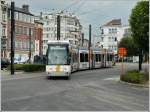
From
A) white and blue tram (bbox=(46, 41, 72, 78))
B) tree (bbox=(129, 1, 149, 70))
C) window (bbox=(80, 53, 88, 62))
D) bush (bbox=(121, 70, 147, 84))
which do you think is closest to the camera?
bush (bbox=(121, 70, 147, 84))

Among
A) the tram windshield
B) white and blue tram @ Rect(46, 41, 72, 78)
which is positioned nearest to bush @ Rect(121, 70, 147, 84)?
white and blue tram @ Rect(46, 41, 72, 78)

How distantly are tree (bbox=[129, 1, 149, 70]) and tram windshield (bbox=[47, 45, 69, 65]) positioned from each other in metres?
6.82

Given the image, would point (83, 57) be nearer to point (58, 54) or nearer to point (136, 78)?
point (58, 54)

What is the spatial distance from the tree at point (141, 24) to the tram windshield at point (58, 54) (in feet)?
22.4

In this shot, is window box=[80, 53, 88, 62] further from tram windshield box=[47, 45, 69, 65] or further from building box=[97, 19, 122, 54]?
building box=[97, 19, 122, 54]

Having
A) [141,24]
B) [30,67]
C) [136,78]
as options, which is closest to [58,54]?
[141,24]

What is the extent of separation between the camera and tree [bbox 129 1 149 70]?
41562 millimetres

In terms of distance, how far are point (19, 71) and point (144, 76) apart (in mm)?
21236

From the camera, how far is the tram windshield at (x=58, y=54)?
127 feet

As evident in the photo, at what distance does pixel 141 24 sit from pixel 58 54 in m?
7.90

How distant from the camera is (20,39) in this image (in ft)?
391

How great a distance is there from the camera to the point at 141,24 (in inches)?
1645

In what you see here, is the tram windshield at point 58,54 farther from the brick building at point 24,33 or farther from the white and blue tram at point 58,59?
the brick building at point 24,33

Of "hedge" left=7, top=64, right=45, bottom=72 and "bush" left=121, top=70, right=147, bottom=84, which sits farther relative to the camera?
"hedge" left=7, top=64, right=45, bottom=72
